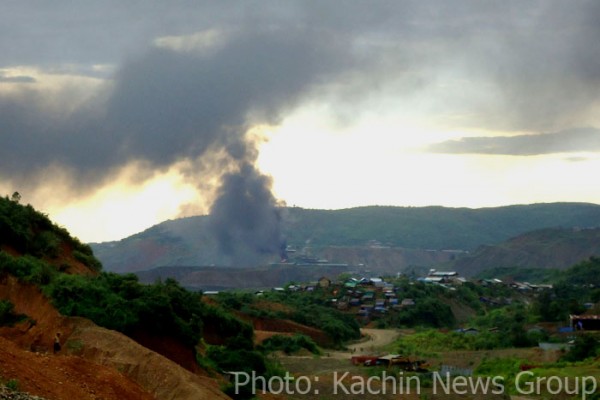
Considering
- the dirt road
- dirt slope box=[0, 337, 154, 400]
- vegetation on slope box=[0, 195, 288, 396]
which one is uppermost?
vegetation on slope box=[0, 195, 288, 396]

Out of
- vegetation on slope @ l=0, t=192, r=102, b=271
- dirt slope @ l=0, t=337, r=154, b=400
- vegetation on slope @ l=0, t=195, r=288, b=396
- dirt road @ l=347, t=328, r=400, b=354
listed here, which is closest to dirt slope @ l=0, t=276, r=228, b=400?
dirt slope @ l=0, t=337, r=154, b=400

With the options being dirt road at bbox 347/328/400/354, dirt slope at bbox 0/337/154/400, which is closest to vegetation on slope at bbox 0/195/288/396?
dirt slope at bbox 0/337/154/400

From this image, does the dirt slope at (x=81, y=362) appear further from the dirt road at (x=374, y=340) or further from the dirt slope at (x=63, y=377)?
the dirt road at (x=374, y=340)

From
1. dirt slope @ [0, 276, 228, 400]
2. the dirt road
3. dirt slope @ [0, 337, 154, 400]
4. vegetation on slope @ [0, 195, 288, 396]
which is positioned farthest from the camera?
the dirt road

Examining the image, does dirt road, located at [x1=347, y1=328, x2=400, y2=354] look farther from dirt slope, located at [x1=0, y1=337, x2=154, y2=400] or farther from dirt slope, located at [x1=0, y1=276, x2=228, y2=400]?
dirt slope, located at [x1=0, y1=337, x2=154, y2=400]

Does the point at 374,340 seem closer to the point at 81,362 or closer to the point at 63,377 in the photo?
the point at 81,362

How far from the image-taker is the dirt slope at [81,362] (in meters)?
24.6

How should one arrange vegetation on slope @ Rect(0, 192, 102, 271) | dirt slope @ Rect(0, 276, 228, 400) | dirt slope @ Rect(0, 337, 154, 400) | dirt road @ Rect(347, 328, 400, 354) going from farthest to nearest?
dirt road @ Rect(347, 328, 400, 354) → vegetation on slope @ Rect(0, 192, 102, 271) → dirt slope @ Rect(0, 276, 228, 400) → dirt slope @ Rect(0, 337, 154, 400)

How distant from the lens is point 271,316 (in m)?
78.9

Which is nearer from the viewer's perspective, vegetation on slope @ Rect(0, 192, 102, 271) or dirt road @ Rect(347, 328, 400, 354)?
vegetation on slope @ Rect(0, 192, 102, 271)

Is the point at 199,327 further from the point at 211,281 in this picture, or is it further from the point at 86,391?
the point at 211,281

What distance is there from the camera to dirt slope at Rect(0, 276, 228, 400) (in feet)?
80.6

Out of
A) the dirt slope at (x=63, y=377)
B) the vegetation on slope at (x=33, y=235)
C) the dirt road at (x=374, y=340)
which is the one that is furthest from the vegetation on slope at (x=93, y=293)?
the dirt road at (x=374, y=340)

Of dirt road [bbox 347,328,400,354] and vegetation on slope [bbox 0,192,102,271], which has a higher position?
vegetation on slope [bbox 0,192,102,271]
